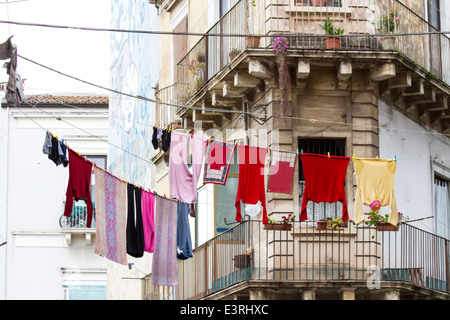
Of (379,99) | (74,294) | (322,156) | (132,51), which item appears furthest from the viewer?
(74,294)

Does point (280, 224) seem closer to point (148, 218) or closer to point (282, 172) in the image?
point (282, 172)

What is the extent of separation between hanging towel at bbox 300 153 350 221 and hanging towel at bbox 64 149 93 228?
3.71 meters

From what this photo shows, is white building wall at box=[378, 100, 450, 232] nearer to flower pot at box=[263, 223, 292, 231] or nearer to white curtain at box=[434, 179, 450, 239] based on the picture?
white curtain at box=[434, 179, 450, 239]

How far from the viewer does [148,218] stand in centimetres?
2059

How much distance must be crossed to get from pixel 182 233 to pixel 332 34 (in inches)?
179

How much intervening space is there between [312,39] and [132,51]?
1188cm

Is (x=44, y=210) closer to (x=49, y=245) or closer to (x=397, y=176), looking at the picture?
(x=49, y=245)

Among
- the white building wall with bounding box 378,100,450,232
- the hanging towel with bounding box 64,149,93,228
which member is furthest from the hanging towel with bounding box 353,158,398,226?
the hanging towel with bounding box 64,149,93,228

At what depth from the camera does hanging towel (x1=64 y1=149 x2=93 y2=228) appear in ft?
63.1

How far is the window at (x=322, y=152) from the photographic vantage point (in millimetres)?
21031

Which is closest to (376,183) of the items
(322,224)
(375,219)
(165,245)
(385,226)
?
(375,219)

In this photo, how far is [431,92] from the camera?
21922mm
